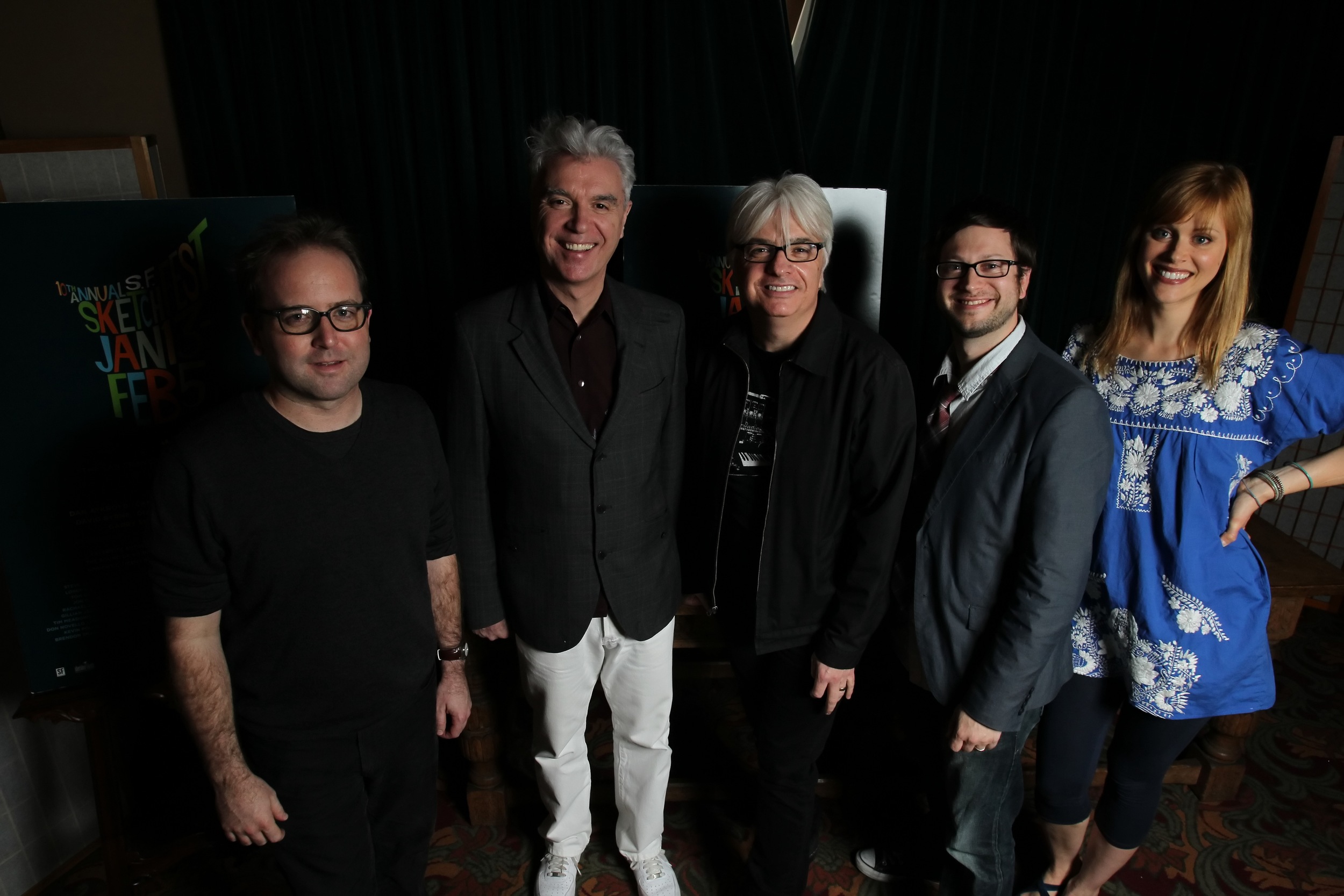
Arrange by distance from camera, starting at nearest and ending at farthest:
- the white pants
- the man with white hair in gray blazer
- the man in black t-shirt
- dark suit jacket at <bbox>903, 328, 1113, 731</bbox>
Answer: the man in black t-shirt
dark suit jacket at <bbox>903, 328, 1113, 731</bbox>
the man with white hair in gray blazer
the white pants

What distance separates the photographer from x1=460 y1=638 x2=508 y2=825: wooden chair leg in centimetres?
216

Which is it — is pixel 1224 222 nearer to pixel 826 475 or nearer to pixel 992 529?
pixel 992 529

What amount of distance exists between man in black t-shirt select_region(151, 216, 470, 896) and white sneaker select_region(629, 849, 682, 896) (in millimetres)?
748

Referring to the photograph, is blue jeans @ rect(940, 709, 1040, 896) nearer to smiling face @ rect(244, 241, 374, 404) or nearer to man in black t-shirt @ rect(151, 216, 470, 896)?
man in black t-shirt @ rect(151, 216, 470, 896)

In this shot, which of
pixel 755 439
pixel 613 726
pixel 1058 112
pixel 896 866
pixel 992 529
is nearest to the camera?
pixel 992 529

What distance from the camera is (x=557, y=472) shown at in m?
1.64

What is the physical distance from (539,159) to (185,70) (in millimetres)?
1460

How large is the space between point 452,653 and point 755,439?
87 centimetres

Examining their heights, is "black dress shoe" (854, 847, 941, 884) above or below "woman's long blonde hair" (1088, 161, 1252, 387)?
below

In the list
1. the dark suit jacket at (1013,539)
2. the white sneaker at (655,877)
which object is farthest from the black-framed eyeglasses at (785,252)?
the white sneaker at (655,877)

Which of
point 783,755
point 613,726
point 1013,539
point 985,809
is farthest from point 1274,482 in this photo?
point 613,726

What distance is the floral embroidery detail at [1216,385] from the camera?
1513mm

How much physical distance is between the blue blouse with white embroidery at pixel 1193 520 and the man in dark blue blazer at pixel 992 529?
166mm

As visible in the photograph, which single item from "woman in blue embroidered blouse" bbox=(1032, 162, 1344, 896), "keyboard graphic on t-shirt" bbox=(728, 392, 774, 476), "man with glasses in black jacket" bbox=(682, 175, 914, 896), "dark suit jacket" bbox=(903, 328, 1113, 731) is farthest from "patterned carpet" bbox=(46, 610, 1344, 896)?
"keyboard graphic on t-shirt" bbox=(728, 392, 774, 476)
